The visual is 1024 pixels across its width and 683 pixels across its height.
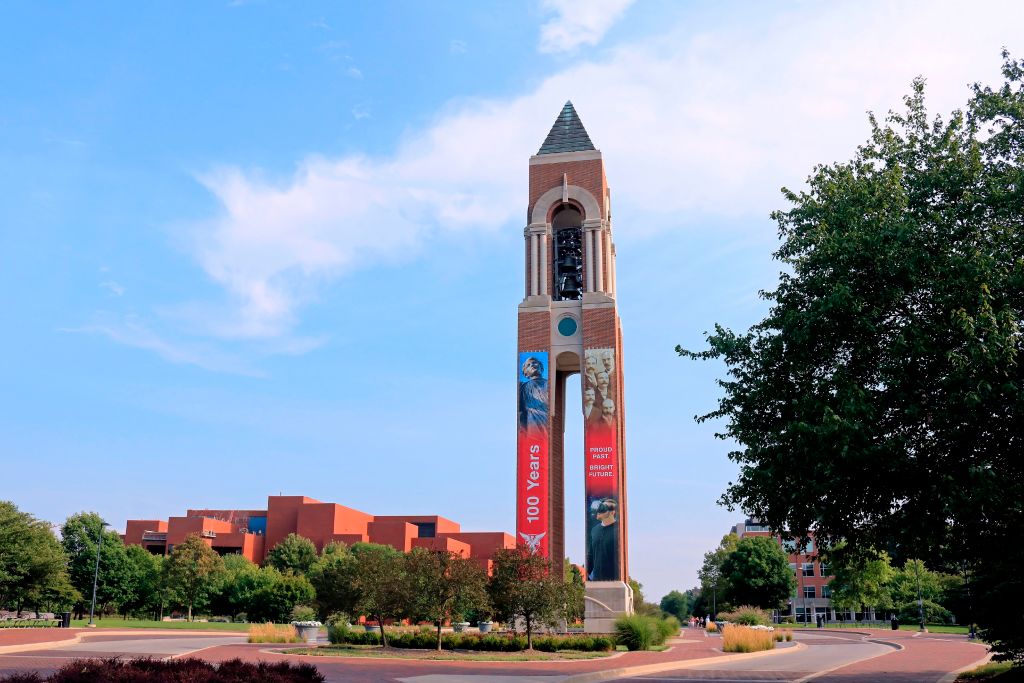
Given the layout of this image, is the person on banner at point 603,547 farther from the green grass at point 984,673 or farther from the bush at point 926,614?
the bush at point 926,614

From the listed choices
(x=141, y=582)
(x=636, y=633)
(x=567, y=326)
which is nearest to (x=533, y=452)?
(x=567, y=326)

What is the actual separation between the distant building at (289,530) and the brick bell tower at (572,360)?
4073 centimetres

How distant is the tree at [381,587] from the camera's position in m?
32.1

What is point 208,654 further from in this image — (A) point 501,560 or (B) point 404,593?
(A) point 501,560

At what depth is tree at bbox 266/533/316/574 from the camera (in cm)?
8256

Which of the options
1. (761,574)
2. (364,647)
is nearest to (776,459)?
(364,647)

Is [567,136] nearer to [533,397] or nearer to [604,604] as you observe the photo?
[533,397]

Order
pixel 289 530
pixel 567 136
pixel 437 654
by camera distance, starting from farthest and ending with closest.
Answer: pixel 289 530
pixel 567 136
pixel 437 654

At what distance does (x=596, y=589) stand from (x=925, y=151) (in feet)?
112

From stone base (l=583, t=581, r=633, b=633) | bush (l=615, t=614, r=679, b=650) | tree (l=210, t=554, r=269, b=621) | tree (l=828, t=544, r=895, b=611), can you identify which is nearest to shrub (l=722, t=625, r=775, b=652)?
bush (l=615, t=614, r=679, b=650)

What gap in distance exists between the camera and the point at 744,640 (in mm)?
34531

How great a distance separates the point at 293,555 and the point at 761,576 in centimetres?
4692

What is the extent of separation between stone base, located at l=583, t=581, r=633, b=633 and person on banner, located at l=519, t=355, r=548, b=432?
969 cm

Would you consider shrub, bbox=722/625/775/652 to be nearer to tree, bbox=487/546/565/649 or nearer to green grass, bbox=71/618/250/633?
tree, bbox=487/546/565/649
